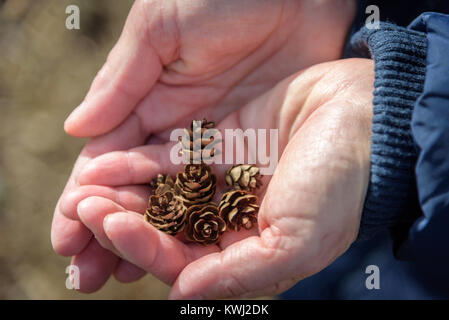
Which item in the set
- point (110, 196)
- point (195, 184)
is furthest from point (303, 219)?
Answer: point (110, 196)

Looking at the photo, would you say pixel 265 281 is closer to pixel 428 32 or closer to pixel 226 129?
pixel 226 129

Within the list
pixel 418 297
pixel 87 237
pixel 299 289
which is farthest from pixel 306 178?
pixel 299 289

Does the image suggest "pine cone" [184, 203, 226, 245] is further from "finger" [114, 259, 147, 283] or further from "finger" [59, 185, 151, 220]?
"finger" [114, 259, 147, 283]

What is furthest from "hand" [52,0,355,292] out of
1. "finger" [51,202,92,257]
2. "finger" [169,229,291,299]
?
"finger" [169,229,291,299]

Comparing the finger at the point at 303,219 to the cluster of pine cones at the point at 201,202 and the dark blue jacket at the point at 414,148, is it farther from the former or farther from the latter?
the cluster of pine cones at the point at 201,202

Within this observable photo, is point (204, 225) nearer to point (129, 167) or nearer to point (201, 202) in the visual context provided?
point (201, 202)

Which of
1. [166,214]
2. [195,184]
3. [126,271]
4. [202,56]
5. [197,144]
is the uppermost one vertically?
[202,56]
